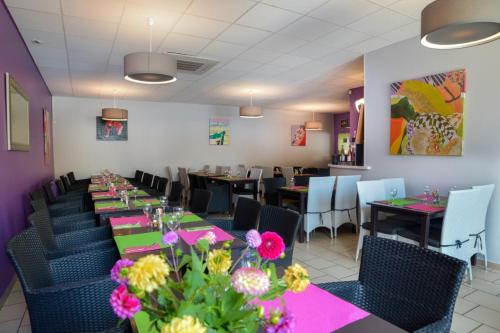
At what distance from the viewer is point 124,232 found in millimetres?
2193

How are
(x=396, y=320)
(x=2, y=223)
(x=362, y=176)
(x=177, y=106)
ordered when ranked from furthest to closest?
(x=177, y=106), (x=362, y=176), (x=2, y=223), (x=396, y=320)

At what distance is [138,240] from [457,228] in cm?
284

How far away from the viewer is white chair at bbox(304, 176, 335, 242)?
4570mm

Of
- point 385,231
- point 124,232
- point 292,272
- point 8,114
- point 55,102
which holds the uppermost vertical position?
point 55,102

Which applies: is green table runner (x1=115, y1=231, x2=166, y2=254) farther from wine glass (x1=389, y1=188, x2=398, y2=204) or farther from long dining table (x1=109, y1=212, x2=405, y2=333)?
wine glass (x1=389, y1=188, x2=398, y2=204)

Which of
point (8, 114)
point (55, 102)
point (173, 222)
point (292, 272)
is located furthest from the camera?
point (55, 102)

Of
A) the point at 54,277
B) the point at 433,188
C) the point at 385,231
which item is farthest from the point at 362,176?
the point at 54,277

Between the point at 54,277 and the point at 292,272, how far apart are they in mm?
1668

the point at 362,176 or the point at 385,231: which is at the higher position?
the point at 362,176

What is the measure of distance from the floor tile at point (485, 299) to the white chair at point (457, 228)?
0.93 ft

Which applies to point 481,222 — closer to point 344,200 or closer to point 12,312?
point 344,200

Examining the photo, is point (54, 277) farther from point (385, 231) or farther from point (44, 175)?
point (44, 175)

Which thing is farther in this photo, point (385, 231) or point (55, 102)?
point (55, 102)

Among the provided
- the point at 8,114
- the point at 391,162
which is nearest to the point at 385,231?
the point at 391,162
